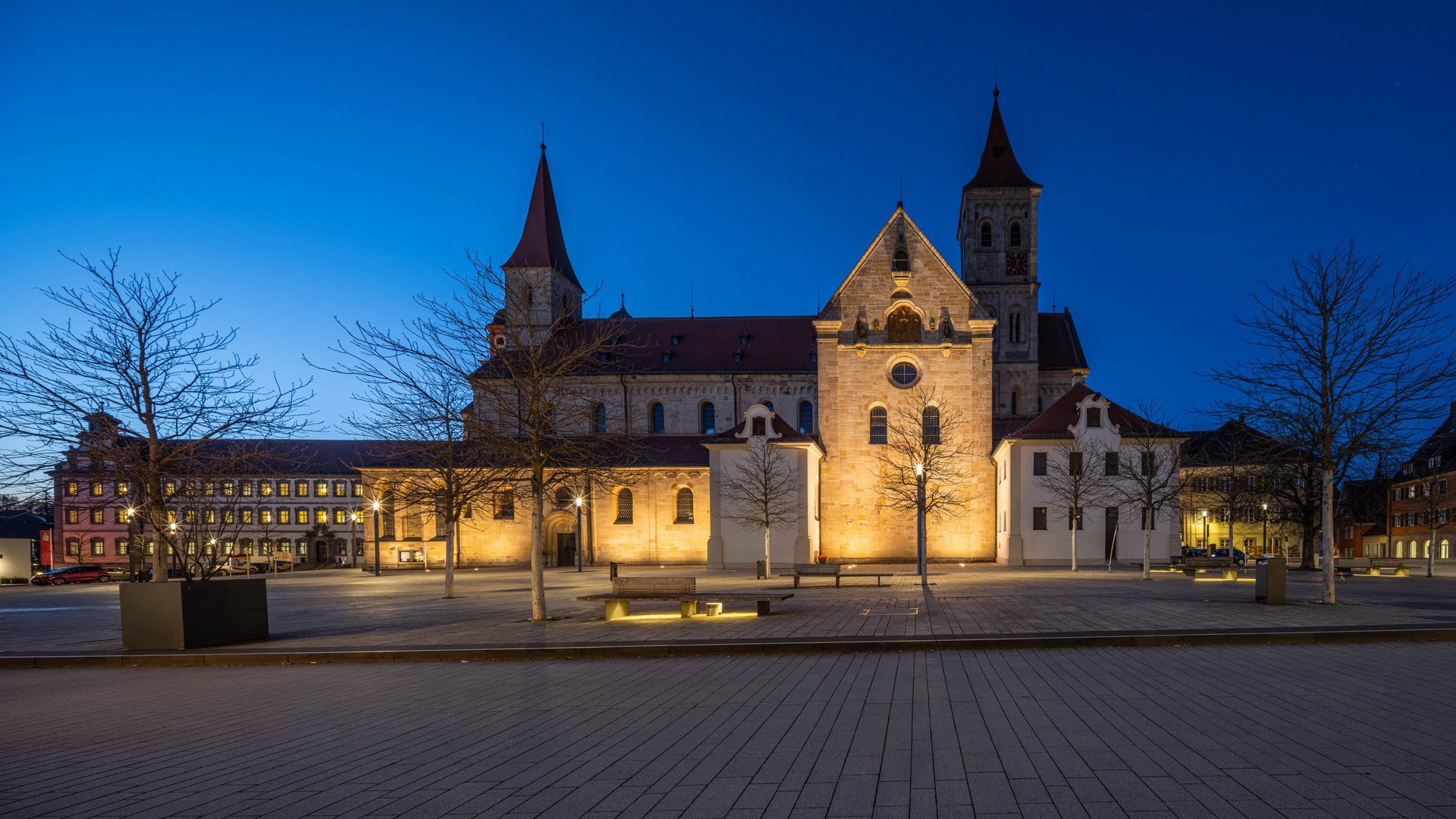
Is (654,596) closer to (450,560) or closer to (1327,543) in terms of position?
(450,560)

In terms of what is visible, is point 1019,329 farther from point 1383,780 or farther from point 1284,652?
point 1383,780

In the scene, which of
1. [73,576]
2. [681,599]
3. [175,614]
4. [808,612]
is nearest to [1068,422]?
[808,612]

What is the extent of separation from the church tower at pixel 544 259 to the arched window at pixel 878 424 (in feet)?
84.5

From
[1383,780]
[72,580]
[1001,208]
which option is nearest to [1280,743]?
[1383,780]

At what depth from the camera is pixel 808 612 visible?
57.5ft

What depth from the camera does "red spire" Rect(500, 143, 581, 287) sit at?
59.6 metres

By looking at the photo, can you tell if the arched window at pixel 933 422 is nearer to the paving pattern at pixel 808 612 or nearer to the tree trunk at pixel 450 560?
the paving pattern at pixel 808 612

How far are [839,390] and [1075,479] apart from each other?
12.9 m

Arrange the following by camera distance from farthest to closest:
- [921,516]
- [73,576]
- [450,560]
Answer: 1. [73,576]
2. [921,516]
3. [450,560]

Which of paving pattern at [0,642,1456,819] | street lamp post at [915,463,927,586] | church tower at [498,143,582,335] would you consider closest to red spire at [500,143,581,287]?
church tower at [498,143,582,335]

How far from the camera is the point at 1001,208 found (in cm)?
5450

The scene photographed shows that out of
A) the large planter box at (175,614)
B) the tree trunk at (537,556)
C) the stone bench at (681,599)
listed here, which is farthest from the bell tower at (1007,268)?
the large planter box at (175,614)

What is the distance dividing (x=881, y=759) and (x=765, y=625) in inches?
351

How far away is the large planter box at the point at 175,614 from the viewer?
13.1 meters
